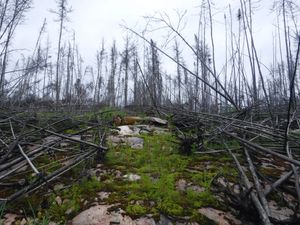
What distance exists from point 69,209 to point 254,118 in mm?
2972

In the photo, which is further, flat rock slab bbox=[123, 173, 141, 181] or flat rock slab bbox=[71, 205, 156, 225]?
→ flat rock slab bbox=[123, 173, 141, 181]

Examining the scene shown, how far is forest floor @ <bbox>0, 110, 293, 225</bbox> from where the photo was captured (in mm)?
1653

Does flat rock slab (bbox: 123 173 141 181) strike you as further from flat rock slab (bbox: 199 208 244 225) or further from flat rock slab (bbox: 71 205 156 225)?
flat rock slab (bbox: 199 208 244 225)

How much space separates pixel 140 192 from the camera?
6.40 feet

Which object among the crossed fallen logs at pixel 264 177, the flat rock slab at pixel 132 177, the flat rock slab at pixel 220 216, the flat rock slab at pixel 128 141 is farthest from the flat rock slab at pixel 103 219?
the flat rock slab at pixel 128 141

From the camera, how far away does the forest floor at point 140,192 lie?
1.65 meters

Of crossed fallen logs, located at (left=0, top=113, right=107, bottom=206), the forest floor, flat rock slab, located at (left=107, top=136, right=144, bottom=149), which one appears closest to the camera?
the forest floor

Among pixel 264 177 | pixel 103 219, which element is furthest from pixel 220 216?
pixel 103 219

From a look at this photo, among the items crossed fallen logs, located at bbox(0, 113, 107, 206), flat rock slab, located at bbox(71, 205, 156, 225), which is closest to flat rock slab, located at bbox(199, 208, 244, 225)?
flat rock slab, located at bbox(71, 205, 156, 225)

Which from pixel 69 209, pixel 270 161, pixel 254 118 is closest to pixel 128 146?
pixel 69 209

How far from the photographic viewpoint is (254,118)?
376cm

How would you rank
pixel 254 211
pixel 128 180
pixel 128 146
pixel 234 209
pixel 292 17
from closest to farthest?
pixel 254 211 → pixel 234 209 → pixel 128 180 → pixel 128 146 → pixel 292 17

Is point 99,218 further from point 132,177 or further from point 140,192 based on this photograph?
point 132,177

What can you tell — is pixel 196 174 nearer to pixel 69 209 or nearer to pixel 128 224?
pixel 128 224
